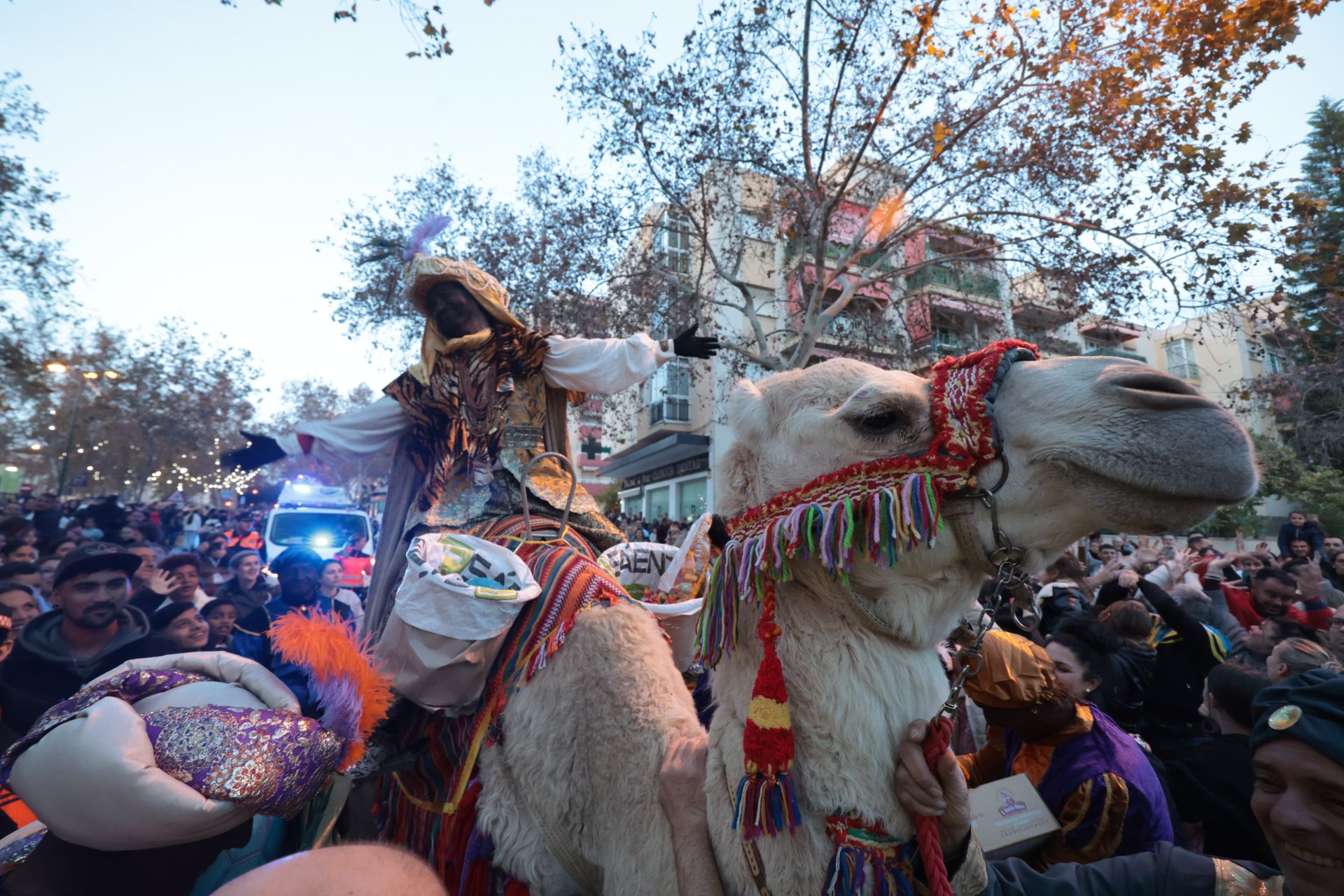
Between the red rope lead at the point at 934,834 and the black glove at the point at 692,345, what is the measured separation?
2.15 metres

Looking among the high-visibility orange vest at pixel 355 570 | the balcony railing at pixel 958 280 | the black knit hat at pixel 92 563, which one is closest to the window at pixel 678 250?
the balcony railing at pixel 958 280

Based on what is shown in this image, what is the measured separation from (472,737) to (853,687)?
1.45 meters

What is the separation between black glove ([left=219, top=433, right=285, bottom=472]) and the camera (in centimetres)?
360

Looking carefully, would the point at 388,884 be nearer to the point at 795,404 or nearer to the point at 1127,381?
the point at 795,404

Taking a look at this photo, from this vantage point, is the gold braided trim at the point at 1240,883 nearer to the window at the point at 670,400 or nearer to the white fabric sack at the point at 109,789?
the white fabric sack at the point at 109,789

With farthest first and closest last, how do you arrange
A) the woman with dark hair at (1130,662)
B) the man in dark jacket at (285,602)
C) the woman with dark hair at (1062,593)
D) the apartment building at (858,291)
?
the apartment building at (858,291) < the woman with dark hair at (1062,593) < the man in dark jacket at (285,602) < the woman with dark hair at (1130,662)

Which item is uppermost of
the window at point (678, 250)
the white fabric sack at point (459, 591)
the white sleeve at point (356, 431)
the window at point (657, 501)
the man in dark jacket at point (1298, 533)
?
the window at point (678, 250)

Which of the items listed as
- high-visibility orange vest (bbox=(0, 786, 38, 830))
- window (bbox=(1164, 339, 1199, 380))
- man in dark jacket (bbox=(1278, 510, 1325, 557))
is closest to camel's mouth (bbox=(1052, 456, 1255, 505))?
high-visibility orange vest (bbox=(0, 786, 38, 830))

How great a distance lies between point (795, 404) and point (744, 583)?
1.53 feet

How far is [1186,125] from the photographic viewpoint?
9805 mm

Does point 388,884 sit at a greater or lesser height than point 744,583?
lesser

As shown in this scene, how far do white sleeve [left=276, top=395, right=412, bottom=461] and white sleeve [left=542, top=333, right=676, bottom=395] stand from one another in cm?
82

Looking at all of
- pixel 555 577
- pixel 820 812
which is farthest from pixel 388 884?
pixel 555 577

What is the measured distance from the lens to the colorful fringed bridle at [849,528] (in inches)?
56.6
